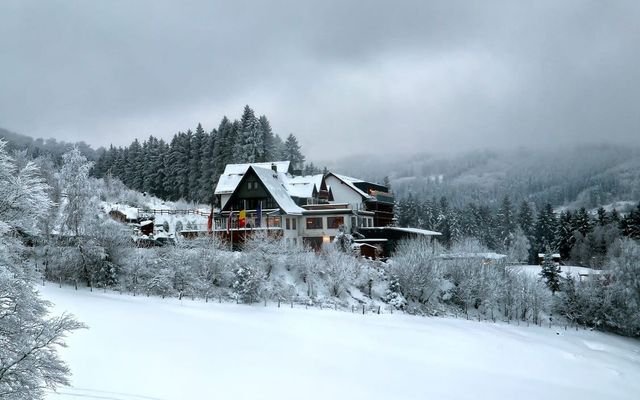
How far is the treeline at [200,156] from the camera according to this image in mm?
79812

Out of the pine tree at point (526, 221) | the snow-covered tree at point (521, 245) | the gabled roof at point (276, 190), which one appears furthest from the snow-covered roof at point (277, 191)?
the pine tree at point (526, 221)

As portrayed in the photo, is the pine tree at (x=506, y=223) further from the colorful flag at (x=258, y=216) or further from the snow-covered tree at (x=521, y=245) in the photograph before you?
the colorful flag at (x=258, y=216)

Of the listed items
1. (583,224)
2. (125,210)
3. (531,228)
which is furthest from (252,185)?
(531,228)

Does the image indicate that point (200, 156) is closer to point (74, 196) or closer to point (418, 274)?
point (74, 196)

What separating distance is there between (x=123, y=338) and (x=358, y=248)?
30.5 metres

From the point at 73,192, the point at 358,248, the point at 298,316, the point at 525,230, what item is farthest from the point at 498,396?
the point at 525,230

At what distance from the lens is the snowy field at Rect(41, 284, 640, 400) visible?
1955cm

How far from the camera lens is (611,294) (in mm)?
44406

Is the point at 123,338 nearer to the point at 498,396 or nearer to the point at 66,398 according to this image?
the point at 66,398

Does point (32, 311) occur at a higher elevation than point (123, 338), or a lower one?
higher

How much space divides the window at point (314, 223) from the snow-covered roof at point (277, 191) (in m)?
1.97

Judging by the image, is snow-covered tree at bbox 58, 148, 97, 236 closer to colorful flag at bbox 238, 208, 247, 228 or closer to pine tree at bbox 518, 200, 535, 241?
colorful flag at bbox 238, 208, 247, 228

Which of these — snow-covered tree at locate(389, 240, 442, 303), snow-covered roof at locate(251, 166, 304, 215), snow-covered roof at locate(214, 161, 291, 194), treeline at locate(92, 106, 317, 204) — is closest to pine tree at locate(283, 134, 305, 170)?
treeline at locate(92, 106, 317, 204)

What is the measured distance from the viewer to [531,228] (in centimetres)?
9312
